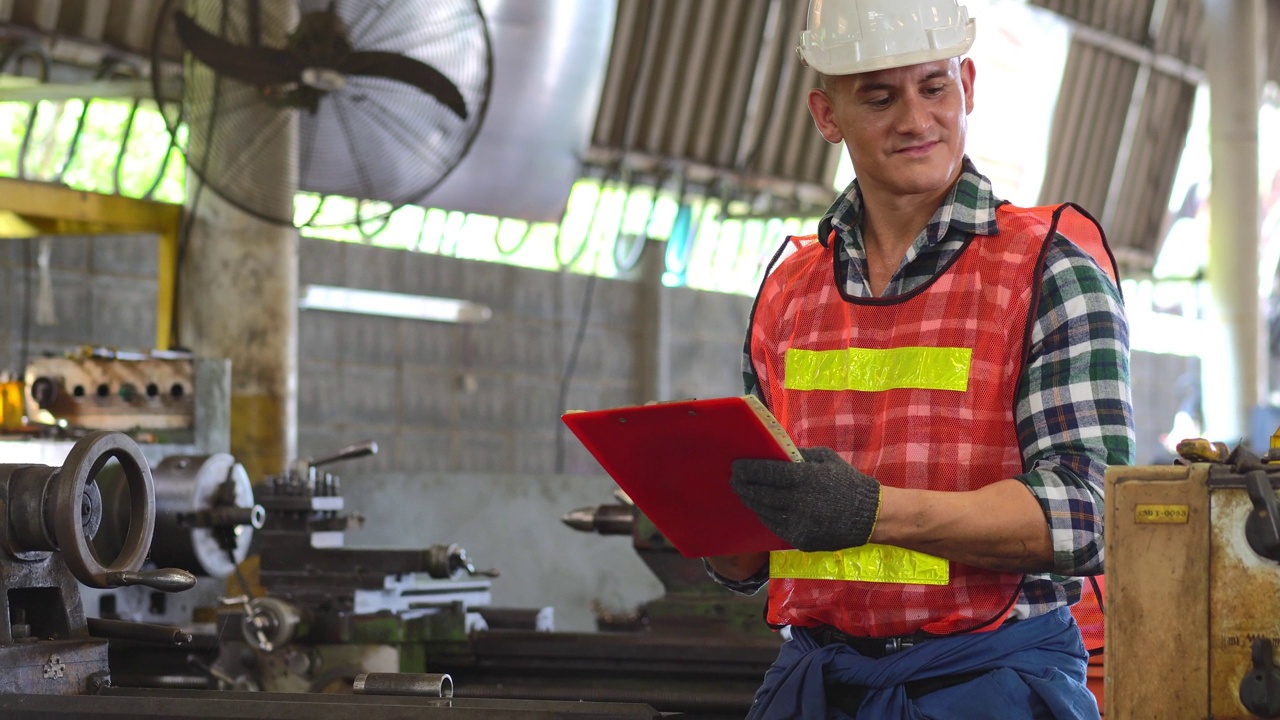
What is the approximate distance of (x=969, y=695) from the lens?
1263 millimetres

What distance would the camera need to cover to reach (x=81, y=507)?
1487 mm

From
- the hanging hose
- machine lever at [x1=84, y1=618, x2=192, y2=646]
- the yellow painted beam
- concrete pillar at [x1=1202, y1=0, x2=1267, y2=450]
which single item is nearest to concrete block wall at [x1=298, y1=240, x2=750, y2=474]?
the hanging hose

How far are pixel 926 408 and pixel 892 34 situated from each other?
A: 0.38 m

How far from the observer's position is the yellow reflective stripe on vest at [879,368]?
4.32 ft

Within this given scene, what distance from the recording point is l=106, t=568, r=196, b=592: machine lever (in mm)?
1460

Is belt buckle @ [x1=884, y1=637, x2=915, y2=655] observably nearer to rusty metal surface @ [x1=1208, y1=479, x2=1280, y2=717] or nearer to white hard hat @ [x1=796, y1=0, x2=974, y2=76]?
rusty metal surface @ [x1=1208, y1=479, x2=1280, y2=717]

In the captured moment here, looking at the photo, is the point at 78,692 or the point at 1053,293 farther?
the point at 78,692

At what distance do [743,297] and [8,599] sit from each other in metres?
6.63

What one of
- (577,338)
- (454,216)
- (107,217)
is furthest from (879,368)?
(577,338)

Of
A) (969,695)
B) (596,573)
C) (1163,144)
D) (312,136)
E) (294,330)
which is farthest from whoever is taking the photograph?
(1163,144)

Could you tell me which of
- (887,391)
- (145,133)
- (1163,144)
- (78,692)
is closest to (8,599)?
(78,692)

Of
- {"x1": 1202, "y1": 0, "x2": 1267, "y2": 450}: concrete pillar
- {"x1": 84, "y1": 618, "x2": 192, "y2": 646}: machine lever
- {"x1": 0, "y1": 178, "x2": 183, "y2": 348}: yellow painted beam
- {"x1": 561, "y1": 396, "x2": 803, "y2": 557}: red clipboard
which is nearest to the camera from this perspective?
{"x1": 561, "y1": 396, "x2": 803, "y2": 557}: red clipboard

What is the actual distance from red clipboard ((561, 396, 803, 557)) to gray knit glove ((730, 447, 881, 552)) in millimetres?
17

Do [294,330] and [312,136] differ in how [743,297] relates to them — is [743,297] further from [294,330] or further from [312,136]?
[312,136]
